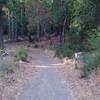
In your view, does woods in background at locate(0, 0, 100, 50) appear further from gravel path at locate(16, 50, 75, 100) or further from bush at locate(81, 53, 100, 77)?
gravel path at locate(16, 50, 75, 100)

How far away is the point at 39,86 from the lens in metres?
15.5

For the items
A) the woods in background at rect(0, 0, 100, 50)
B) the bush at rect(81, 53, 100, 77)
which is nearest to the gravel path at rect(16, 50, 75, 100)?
the bush at rect(81, 53, 100, 77)

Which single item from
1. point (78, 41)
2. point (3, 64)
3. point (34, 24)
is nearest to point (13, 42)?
point (34, 24)

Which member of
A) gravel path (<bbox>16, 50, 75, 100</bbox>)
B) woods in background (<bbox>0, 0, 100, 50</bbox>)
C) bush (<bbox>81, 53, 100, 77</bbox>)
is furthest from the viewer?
woods in background (<bbox>0, 0, 100, 50</bbox>)

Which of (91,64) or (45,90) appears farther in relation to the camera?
(91,64)

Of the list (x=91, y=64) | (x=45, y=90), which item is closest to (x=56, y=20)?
(x=91, y=64)

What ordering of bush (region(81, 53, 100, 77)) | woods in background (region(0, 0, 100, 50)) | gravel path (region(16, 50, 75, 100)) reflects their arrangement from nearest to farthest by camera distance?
gravel path (region(16, 50, 75, 100))
bush (region(81, 53, 100, 77))
woods in background (region(0, 0, 100, 50))

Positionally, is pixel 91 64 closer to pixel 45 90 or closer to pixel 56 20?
pixel 45 90

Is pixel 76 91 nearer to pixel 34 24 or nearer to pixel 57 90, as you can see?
pixel 57 90

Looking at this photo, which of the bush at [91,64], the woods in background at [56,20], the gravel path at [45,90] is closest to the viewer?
the gravel path at [45,90]

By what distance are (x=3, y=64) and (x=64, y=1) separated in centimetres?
2735

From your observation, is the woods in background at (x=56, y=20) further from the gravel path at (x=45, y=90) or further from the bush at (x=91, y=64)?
the gravel path at (x=45, y=90)

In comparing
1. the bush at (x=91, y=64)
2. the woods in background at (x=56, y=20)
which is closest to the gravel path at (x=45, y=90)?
the bush at (x=91, y=64)

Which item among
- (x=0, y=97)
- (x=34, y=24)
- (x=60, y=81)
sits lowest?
(x=34, y=24)
